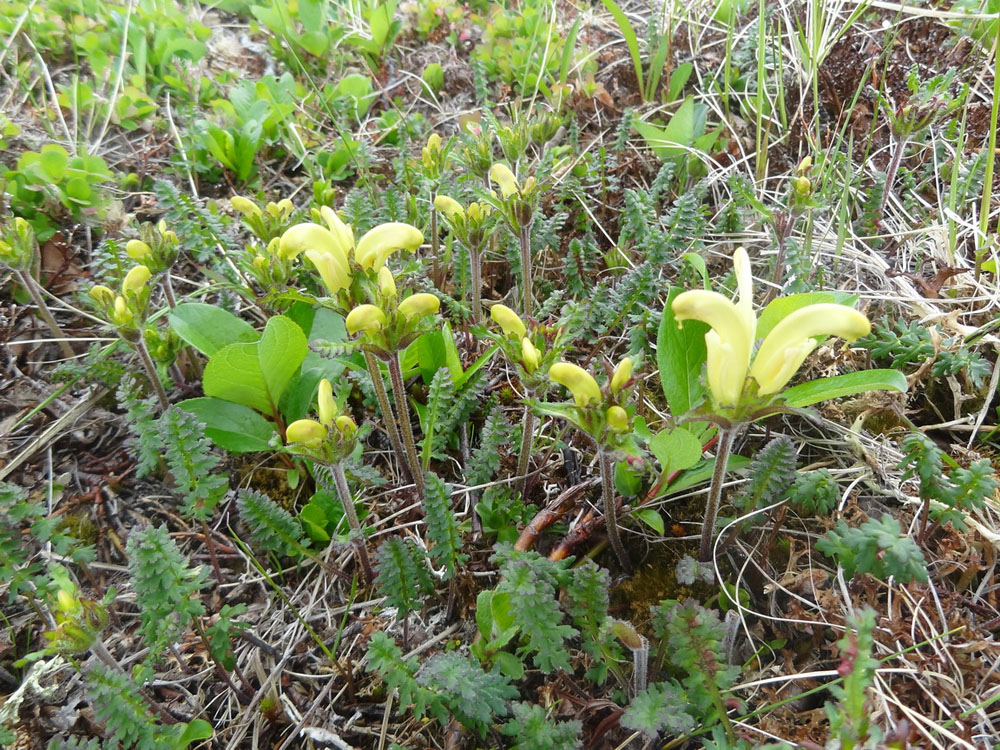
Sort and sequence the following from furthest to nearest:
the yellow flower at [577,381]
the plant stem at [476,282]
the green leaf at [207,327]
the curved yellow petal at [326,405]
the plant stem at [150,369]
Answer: the plant stem at [476,282] → the green leaf at [207,327] → the plant stem at [150,369] → the curved yellow petal at [326,405] → the yellow flower at [577,381]

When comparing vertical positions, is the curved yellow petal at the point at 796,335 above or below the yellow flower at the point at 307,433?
above

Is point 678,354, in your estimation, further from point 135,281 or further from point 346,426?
point 135,281

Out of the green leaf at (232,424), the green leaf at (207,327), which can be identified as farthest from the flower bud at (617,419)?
the green leaf at (207,327)

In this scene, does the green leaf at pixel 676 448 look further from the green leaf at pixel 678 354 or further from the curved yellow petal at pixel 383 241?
the curved yellow petal at pixel 383 241

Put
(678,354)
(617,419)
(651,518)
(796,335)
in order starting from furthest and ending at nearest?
(678,354), (651,518), (617,419), (796,335)

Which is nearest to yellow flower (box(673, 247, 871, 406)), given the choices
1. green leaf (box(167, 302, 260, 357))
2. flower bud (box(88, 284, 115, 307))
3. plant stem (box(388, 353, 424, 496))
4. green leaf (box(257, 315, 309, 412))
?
plant stem (box(388, 353, 424, 496))

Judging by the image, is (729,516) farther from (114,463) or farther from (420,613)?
(114,463)

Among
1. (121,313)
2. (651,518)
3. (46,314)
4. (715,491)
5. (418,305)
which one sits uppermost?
(418,305)

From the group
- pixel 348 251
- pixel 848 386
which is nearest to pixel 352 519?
pixel 348 251
